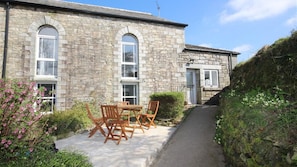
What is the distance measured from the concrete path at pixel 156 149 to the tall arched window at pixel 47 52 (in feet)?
14.3

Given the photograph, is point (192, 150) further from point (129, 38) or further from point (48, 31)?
point (48, 31)

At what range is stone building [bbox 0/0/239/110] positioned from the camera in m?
7.50

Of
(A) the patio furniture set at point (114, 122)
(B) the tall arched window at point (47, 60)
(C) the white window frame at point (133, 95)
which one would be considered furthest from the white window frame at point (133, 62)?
(B) the tall arched window at point (47, 60)

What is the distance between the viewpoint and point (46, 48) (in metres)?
7.98

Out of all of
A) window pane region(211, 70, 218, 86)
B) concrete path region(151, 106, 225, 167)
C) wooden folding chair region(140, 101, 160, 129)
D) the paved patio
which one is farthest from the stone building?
concrete path region(151, 106, 225, 167)

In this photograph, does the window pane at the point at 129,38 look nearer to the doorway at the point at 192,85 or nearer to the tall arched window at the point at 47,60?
the tall arched window at the point at 47,60

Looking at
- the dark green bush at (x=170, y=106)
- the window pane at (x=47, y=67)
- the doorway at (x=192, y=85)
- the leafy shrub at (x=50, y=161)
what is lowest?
the leafy shrub at (x=50, y=161)

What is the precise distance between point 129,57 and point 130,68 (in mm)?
587

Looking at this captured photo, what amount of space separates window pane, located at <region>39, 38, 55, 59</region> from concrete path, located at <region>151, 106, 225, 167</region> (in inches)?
258

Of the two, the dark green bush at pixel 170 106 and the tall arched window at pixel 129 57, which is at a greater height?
the tall arched window at pixel 129 57

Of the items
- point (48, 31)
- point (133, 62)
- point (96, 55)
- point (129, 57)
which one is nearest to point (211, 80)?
point (133, 62)

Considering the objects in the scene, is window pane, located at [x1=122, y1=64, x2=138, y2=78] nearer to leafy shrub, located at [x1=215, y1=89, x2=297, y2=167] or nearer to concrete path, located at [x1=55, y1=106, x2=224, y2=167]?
concrete path, located at [x1=55, y1=106, x2=224, y2=167]

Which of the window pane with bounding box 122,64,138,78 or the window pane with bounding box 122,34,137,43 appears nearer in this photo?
the window pane with bounding box 122,64,138,78

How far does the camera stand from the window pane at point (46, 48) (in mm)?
7898
